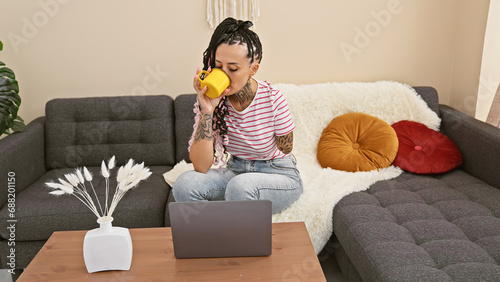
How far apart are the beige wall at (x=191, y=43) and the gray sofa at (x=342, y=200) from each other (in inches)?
10.4

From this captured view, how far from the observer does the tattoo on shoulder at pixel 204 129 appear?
1.71 meters

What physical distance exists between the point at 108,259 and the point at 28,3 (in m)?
2.01

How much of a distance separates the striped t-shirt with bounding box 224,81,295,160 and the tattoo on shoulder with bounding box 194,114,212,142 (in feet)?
0.46

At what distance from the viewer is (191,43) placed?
2791 mm

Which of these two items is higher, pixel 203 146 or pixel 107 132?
pixel 203 146

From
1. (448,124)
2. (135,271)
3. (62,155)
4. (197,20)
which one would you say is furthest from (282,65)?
(135,271)

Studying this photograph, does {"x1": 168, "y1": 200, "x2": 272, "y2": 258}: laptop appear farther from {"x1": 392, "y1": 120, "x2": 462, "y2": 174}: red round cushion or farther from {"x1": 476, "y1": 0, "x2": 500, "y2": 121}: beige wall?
{"x1": 476, "y1": 0, "x2": 500, "y2": 121}: beige wall

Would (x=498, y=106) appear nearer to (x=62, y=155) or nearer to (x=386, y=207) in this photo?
(x=386, y=207)

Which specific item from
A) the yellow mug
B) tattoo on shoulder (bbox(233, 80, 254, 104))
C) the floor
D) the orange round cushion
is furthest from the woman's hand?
the floor

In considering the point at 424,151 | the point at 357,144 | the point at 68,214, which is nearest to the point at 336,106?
the point at 357,144

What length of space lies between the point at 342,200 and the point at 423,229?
41 centimetres

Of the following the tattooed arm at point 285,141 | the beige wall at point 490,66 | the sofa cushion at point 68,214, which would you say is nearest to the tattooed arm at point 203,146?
the tattooed arm at point 285,141

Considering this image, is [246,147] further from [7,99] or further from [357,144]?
[7,99]

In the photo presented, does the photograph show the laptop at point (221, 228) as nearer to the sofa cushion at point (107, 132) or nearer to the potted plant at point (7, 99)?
the sofa cushion at point (107, 132)
